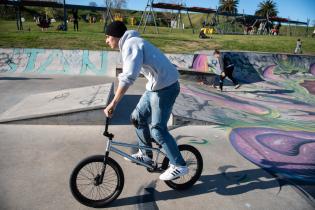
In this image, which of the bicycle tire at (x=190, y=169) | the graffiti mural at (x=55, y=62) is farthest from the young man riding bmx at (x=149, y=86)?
the graffiti mural at (x=55, y=62)

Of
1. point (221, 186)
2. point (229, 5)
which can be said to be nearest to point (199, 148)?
point (221, 186)

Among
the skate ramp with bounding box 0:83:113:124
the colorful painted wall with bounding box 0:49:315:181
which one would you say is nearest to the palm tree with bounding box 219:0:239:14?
the colorful painted wall with bounding box 0:49:315:181

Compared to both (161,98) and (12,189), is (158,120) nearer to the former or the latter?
(161,98)

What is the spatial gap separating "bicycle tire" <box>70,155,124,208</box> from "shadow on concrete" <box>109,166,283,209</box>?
0.16 meters

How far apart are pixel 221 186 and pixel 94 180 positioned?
181cm

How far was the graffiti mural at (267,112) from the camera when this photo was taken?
549cm

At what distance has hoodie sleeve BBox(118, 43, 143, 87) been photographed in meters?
3.27

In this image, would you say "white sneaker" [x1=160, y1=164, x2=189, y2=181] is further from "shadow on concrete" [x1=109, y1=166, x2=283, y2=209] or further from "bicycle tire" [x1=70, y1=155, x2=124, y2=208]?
"bicycle tire" [x1=70, y1=155, x2=124, y2=208]

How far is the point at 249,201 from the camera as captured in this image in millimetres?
3906

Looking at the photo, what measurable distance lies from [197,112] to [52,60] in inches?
374

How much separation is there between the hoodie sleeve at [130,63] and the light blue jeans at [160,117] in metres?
0.46

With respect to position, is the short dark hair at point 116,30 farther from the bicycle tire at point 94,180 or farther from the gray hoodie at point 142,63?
the bicycle tire at point 94,180

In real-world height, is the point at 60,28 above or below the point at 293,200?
above

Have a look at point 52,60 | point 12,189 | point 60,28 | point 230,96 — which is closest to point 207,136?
point 12,189
